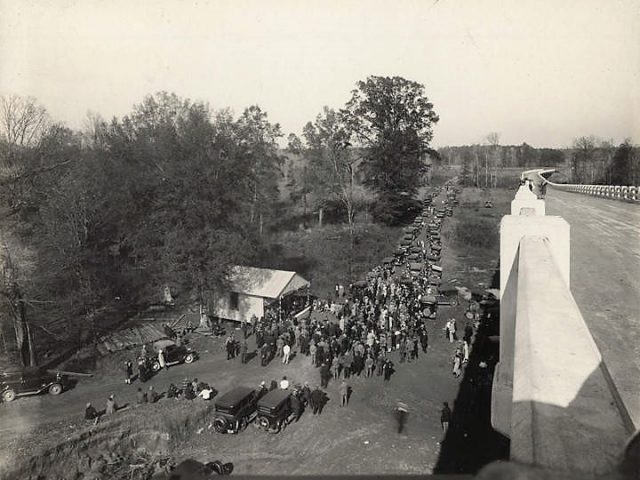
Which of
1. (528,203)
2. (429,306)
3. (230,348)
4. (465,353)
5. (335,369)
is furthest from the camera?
(429,306)

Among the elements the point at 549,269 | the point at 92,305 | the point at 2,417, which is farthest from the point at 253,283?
the point at 549,269

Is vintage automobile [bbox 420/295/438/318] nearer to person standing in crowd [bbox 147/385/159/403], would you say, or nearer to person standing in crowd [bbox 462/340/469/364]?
person standing in crowd [bbox 462/340/469/364]

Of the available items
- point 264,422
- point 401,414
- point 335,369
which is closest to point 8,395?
point 264,422

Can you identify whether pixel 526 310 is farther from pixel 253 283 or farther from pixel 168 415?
pixel 253 283

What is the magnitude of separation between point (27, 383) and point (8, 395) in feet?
2.39

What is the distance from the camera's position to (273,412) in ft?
53.2

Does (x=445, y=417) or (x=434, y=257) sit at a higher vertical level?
(x=434, y=257)

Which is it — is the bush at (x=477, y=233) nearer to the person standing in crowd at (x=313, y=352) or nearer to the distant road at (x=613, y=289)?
the person standing in crowd at (x=313, y=352)

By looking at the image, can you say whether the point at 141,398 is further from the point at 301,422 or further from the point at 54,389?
the point at 301,422

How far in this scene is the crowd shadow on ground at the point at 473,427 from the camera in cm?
1370

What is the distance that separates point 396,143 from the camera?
48.5m

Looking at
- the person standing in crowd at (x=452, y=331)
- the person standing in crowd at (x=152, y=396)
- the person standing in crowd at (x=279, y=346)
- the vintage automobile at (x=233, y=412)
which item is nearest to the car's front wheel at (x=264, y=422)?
the vintage automobile at (x=233, y=412)

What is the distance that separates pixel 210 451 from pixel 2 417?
8002mm

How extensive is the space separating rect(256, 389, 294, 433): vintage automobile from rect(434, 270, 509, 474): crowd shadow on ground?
17.5 feet
